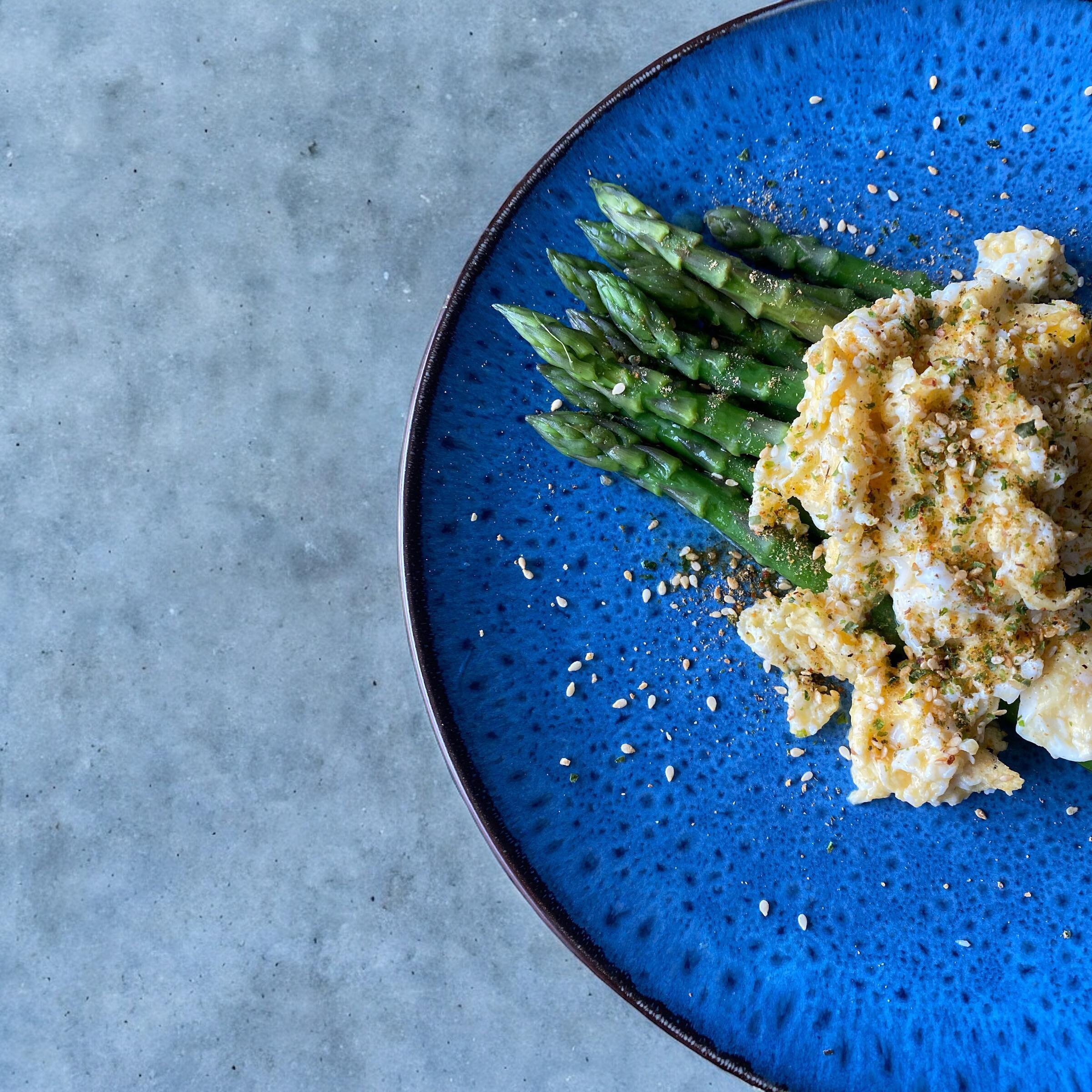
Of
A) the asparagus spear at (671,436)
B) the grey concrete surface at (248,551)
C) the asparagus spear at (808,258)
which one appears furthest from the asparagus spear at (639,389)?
the grey concrete surface at (248,551)

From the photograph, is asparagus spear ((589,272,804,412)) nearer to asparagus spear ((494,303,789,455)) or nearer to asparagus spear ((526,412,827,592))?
asparagus spear ((494,303,789,455))

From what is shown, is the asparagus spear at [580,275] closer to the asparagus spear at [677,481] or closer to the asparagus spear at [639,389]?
the asparagus spear at [639,389]

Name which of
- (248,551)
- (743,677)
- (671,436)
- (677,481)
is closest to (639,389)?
(671,436)

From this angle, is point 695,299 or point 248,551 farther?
point 248,551

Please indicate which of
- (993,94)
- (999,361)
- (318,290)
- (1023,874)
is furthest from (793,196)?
(1023,874)

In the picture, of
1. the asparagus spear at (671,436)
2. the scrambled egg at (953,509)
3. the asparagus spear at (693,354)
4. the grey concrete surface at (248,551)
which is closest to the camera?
the scrambled egg at (953,509)

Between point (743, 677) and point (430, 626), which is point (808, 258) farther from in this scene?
point (430, 626)
